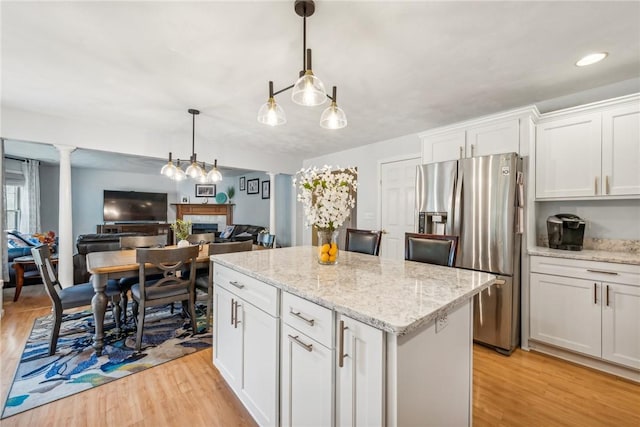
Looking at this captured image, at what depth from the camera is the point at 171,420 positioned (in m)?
1.61

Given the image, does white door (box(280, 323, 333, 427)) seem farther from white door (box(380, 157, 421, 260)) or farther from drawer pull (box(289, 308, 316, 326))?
white door (box(380, 157, 421, 260))

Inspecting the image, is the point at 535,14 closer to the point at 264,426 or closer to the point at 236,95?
the point at 236,95

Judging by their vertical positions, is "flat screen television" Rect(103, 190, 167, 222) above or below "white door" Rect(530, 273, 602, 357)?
above

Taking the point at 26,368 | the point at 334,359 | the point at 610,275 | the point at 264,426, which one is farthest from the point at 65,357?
the point at 610,275

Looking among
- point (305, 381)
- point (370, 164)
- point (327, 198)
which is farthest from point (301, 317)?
point (370, 164)

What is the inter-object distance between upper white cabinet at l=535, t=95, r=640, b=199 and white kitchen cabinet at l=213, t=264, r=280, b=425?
106 inches

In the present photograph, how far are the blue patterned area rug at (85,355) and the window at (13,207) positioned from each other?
13.6 ft

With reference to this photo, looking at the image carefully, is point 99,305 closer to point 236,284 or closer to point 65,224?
point 236,284

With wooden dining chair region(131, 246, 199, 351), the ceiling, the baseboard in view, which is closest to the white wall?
the ceiling

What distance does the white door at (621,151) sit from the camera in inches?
84.0

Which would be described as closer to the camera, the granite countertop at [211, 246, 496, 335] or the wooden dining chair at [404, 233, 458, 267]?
the granite countertop at [211, 246, 496, 335]

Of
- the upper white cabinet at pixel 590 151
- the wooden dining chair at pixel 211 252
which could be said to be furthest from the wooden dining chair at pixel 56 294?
the upper white cabinet at pixel 590 151

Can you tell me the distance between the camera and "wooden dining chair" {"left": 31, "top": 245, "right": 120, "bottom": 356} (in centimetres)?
219

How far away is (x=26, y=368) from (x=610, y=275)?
453 centimetres
